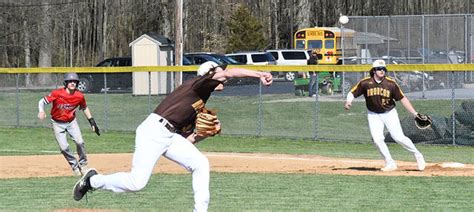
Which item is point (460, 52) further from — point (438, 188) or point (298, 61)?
point (438, 188)

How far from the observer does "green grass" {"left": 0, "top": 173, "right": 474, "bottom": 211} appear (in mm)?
11398

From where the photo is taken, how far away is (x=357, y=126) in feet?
80.8

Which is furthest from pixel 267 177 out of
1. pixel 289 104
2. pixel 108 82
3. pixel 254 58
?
pixel 254 58

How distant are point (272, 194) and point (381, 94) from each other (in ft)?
11.1

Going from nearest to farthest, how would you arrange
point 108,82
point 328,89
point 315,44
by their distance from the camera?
1. point 328,89
2. point 108,82
3. point 315,44

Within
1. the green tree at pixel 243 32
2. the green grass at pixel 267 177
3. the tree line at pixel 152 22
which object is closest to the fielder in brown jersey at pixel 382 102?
the green grass at pixel 267 177

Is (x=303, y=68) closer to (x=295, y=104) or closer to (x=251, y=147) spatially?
(x=295, y=104)

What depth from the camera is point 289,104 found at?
1038 inches

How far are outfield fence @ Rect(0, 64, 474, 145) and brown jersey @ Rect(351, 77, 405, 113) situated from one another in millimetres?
6581

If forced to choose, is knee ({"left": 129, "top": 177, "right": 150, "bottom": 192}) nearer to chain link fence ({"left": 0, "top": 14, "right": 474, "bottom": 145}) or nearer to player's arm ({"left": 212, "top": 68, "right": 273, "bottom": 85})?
player's arm ({"left": 212, "top": 68, "right": 273, "bottom": 85})

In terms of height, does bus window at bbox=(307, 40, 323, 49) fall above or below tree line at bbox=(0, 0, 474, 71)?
below

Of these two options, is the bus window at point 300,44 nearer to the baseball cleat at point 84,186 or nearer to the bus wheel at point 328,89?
the bus wheel at point 328,89

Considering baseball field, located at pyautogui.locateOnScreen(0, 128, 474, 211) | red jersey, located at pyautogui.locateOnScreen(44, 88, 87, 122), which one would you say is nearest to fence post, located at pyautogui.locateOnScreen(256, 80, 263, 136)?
baseball field, located at pyautogui.locateOnScreen(0, 128, 474, 211)

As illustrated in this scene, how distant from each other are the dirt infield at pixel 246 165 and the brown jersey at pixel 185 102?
671 centimetres
